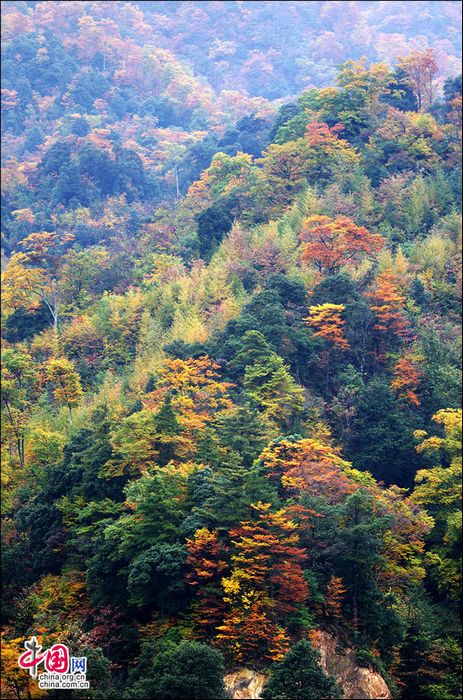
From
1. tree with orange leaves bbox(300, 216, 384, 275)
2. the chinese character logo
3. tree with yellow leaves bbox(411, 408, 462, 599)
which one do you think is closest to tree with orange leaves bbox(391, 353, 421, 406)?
tree with yellow leaves bbox(411, 408, 462, 599)

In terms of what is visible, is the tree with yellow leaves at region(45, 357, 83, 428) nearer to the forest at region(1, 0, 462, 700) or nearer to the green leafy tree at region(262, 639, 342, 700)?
the forest at region(1, 0, 462, 700)

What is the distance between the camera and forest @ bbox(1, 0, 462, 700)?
771 inches

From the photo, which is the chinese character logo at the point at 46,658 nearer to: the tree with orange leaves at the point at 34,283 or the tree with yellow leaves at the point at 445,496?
the tree with yellow leaves at the point at 445,496

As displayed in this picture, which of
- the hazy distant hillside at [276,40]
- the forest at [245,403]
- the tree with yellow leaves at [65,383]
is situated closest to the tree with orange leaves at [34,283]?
the forest at [245,403]

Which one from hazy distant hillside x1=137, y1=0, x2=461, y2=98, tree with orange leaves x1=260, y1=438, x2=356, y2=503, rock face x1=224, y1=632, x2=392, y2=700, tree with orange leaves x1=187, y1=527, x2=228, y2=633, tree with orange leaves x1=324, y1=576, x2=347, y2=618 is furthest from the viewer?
hazy distant hillside x1=137, y1=0, x2=461, y2=98

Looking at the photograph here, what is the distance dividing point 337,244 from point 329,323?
474cm

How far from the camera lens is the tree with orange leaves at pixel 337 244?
111ft

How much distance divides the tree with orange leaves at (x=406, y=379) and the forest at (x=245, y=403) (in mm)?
91

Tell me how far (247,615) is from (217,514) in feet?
Answer: 8.68

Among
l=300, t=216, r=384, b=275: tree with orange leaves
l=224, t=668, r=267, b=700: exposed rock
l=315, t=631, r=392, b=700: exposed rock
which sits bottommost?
l=315, t=631, r=392, b=700: exposed rock

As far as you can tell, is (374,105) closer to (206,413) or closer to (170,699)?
(206,413)

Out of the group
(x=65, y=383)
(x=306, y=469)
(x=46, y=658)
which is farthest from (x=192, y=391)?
(x=46, y=658)

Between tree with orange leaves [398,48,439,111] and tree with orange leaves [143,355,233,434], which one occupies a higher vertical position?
tree with orange leaves [398,48,439,111]

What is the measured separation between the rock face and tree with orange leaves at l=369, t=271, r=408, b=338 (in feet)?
45.0
